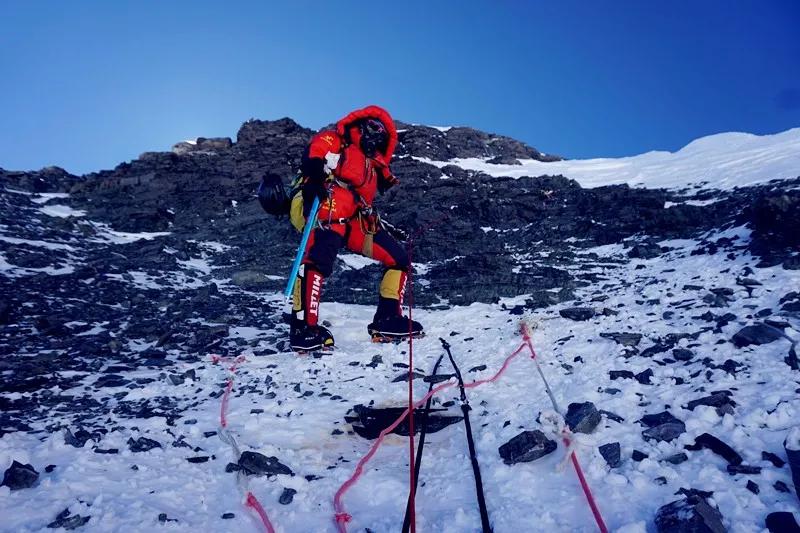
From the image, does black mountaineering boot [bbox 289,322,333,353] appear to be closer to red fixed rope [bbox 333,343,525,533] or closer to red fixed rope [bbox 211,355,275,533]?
red fixed rope [bbox 211,355,275,533]

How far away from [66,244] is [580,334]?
50.6 feet

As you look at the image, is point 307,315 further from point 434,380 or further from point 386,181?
point 386,181

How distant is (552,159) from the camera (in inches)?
1575

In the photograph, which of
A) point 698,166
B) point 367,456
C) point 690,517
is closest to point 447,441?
point 367,456

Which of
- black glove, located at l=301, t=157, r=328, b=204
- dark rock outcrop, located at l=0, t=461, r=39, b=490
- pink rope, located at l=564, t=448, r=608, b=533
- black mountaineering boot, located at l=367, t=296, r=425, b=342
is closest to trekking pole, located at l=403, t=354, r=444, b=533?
pink rope, located at l=564, t=448, r=608, b=533

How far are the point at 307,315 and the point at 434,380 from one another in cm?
235

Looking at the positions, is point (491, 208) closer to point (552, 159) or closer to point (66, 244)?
point (66, 244)

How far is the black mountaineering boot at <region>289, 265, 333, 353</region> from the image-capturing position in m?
6.98

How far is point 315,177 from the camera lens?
685 centimetres

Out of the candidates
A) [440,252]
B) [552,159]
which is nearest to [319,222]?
[440,252]

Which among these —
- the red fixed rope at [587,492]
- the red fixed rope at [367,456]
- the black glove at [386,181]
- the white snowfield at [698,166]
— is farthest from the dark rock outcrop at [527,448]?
the white snowfield at [698,166]

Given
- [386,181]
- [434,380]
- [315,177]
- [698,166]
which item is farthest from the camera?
[698,166]

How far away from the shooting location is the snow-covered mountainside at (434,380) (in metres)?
3.05

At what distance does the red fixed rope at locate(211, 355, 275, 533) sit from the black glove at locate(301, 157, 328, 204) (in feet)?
7.94
